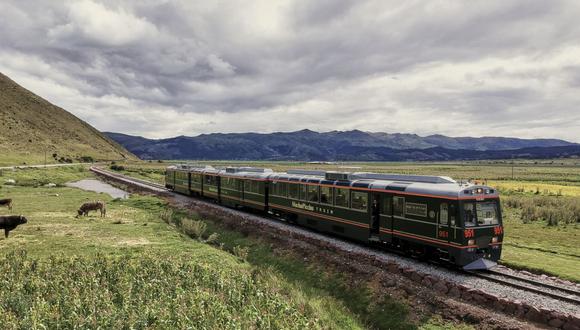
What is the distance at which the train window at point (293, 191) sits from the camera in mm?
29422

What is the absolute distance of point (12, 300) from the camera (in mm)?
12219

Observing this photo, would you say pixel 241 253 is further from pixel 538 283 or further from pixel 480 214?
pixel 538 283

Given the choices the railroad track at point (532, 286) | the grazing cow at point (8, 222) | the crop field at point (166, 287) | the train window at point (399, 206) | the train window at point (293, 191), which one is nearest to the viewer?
the crop field at point (166, 287)

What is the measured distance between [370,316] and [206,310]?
6559 millimetres

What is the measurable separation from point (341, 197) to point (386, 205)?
4.00 m

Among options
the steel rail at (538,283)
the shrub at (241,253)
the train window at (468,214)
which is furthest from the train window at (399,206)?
the shrub at (241,253)

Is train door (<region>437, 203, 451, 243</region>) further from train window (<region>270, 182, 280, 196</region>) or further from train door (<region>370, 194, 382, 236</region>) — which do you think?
train window (<region>270, 182, 280, 196</region>)

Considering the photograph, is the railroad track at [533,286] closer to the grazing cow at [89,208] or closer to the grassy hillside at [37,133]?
the grazing cow at [89,208]

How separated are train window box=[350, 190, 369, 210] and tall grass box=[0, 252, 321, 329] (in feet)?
25.4

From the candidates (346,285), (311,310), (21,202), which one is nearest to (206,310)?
(311,310)

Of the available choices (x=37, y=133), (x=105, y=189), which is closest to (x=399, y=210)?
(x=105, y=189)

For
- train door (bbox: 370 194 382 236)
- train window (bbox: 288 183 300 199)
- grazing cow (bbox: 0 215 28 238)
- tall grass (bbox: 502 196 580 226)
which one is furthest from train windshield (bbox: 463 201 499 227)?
grazing cow (bbox: 0 215 28 238)

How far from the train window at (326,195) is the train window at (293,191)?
3.09 meters

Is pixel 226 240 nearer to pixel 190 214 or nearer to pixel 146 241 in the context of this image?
pixel 146 241
